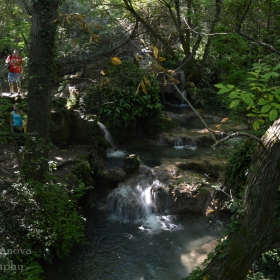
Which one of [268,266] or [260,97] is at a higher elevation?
[260,97]

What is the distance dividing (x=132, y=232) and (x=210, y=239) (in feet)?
6.66

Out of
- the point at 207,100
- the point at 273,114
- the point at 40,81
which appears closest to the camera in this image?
the point at 273,114

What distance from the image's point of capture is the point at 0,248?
486 centimetres

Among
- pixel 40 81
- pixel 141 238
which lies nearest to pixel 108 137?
pixel 141 238

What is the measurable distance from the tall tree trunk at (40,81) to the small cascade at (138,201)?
2.84 meters

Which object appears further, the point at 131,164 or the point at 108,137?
the point at 108,137

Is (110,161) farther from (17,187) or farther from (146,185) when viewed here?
(17,187)

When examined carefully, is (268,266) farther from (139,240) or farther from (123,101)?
(123,101)

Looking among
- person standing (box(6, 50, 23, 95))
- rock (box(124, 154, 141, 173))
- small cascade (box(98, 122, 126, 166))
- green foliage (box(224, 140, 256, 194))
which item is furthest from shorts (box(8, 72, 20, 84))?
green foliage (box(224, 140, 256, 194))

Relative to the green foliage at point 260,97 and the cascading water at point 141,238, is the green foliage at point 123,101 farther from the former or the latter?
the green foliage at point 260,97

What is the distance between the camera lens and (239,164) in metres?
8.03

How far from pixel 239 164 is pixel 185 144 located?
4.55 meters

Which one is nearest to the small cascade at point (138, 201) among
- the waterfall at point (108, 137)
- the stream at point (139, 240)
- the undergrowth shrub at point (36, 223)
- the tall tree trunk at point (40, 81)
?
the stream at point (139, 240)

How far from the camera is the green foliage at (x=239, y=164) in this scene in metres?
7.96
